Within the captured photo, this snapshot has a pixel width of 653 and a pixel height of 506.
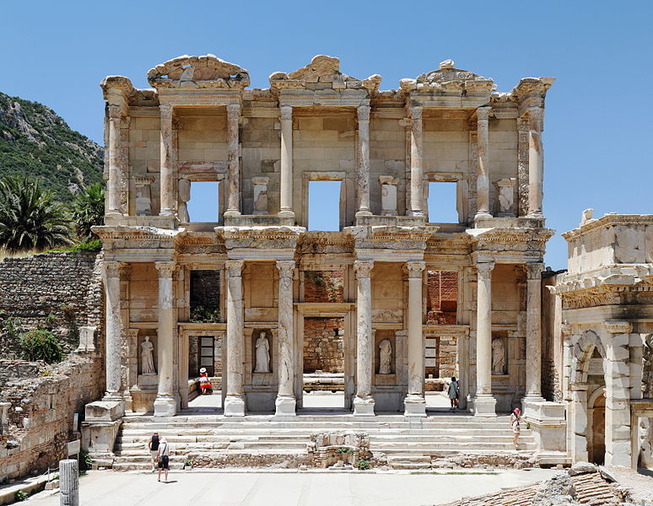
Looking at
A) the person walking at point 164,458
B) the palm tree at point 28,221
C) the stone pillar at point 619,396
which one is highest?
the palm tree at point 28,221

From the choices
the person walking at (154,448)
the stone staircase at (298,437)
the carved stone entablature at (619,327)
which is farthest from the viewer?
the stone staircase at (298,437)

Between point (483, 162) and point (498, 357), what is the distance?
6.34 metres

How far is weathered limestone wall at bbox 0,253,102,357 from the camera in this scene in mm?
25250

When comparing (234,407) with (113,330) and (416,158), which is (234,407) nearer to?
(113,330)

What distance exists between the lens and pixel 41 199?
32.1 metres

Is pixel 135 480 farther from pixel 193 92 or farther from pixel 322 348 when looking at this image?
pixel 322 348

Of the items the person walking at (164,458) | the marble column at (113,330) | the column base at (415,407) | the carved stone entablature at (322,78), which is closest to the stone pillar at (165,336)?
the marble column at (113,330)

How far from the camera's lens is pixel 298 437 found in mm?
21656

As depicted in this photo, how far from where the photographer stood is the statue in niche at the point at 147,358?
24344 mm

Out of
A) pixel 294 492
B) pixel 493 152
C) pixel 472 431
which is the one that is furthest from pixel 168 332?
pixel 493 152

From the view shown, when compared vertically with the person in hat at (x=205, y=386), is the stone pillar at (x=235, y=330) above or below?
above

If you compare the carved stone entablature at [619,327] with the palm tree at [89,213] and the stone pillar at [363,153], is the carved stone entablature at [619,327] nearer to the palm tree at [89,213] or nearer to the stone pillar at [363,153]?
the stone pillar at [363,153]

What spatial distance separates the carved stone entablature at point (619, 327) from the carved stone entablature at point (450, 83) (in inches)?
397

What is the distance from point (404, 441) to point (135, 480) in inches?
297
